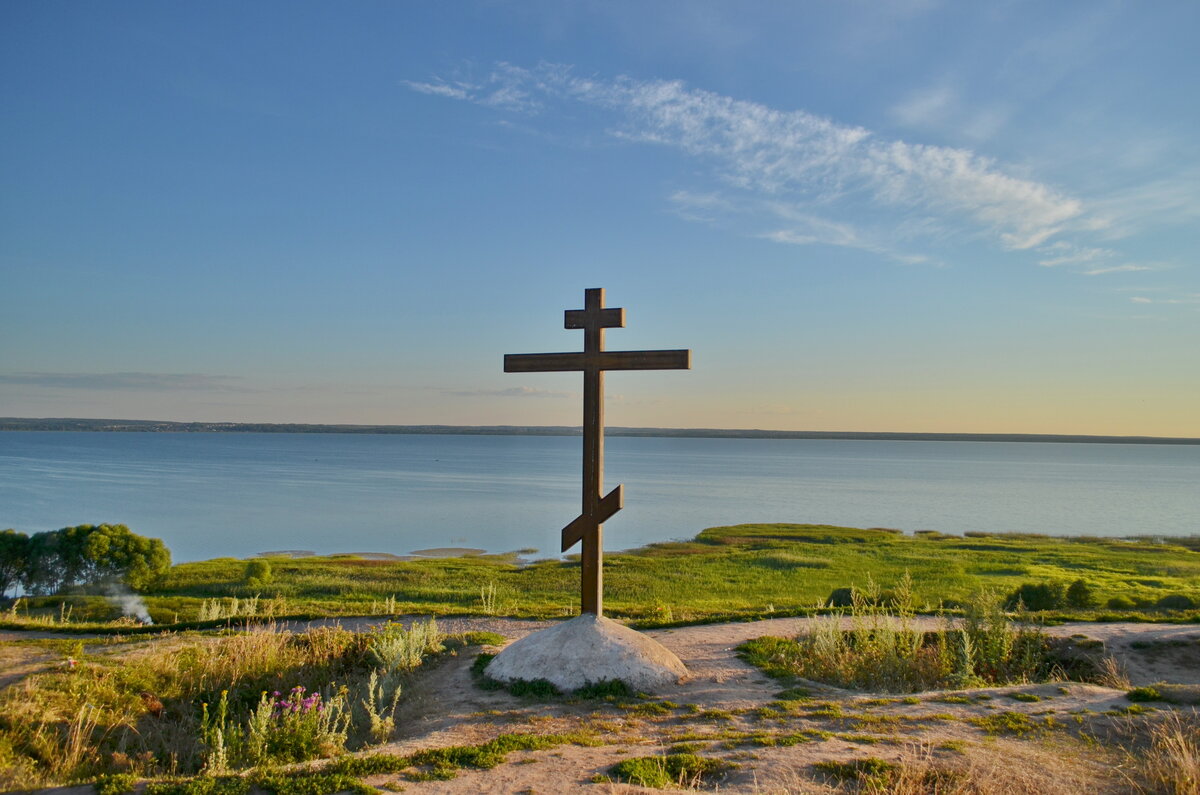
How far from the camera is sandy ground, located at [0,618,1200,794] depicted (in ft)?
18.3

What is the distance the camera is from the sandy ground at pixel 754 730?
5582 millimetres

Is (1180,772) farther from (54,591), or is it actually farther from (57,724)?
(54,591)

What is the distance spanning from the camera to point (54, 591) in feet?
83.9

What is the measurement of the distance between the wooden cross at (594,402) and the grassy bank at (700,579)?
12.4 ft

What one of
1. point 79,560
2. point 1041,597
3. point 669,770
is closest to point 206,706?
point 669,770

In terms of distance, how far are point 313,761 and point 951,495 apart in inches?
3728

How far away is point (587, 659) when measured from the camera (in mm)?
A: 8570

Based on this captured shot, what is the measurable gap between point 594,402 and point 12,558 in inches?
1025

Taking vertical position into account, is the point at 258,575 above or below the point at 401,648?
below

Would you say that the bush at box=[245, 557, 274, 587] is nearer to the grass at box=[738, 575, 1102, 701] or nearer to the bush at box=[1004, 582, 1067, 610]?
the grass at box=[738, 575, 1102, 701]

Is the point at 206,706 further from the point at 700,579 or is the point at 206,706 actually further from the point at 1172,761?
the point at 700,579

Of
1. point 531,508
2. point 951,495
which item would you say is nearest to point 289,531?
point 531,508

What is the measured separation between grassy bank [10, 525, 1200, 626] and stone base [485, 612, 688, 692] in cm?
393

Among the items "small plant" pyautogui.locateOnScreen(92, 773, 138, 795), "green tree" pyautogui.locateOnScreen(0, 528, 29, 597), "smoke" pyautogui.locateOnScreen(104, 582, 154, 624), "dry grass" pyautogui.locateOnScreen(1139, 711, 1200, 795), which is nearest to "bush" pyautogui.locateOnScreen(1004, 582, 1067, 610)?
"dry grass" pyautogui.locateOnScreen(1139, 711, 1200, 795)
